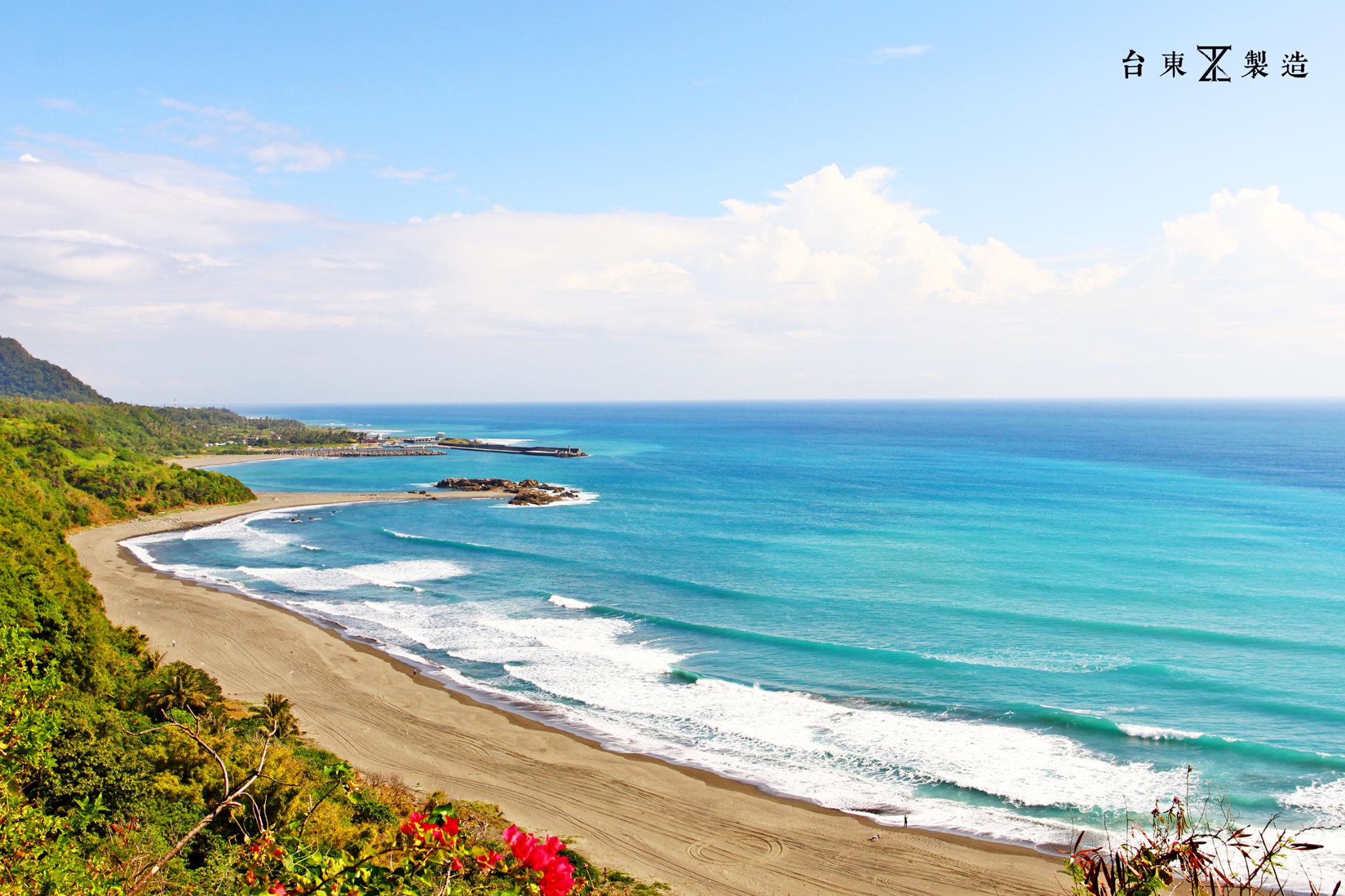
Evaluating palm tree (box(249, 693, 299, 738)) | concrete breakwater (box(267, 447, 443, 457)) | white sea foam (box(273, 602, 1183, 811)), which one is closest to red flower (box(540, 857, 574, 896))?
white sea foam (box(273, 602, 1183, 811))

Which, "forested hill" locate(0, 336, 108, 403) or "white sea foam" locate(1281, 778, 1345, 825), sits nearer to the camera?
"white sea foam" locate(1281, 778, 1345, 825)

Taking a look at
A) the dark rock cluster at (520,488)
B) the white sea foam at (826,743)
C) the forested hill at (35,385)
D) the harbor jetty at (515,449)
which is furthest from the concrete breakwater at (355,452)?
the white sea foam at (826,743)

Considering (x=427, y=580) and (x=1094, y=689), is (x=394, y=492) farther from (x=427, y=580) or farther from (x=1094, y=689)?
(x=1094, y=689)

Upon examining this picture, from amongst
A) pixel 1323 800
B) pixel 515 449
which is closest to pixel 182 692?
pixel 1323 800

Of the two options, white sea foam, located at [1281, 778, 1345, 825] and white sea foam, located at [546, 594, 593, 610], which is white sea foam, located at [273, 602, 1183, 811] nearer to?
white sea foam, located at [1281, 778, 1345, 825]

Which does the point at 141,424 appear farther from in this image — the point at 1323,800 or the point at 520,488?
the point at 1323,800

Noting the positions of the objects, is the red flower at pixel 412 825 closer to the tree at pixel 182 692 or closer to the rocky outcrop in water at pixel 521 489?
the tree at pixel 182 692
